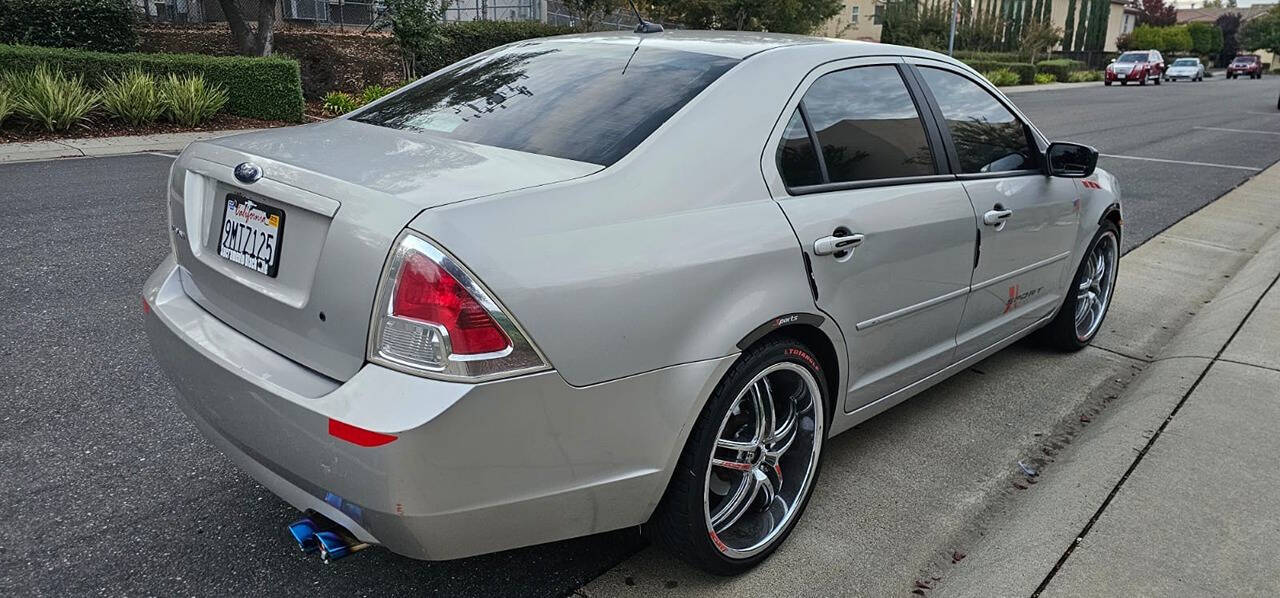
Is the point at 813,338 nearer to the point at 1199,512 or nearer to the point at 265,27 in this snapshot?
the point at 1199,512

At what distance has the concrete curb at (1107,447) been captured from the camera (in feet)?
9.23

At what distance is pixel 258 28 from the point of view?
19125mm

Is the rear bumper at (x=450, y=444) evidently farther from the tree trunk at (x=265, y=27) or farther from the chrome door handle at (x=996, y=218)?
the tree trunk at (x=265, y=27)

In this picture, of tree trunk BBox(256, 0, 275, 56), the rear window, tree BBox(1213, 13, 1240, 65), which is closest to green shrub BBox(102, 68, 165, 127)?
tree trunk BBox(256, 0, 275, 56)

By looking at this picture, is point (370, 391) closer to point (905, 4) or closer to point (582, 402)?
point (582, 402)

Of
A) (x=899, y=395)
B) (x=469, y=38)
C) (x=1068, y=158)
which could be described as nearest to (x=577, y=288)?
(x=899, y=395)

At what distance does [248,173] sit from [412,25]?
55.6 feet

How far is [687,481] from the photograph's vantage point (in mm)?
2551

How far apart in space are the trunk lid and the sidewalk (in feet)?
6.32

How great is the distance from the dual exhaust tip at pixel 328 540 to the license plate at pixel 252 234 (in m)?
0.67

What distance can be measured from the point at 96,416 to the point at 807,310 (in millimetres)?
2814

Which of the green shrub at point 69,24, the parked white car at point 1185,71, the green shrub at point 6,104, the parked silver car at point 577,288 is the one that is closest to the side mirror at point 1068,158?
the parked silver car at point 577,288

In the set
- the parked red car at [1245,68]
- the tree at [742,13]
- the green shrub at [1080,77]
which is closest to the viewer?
the tree at [742,13]

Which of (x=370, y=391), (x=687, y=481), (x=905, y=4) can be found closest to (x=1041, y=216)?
(x=687, y=481)
